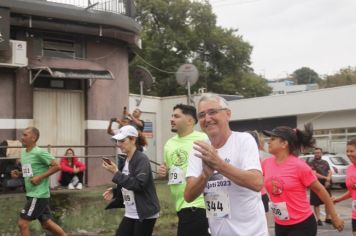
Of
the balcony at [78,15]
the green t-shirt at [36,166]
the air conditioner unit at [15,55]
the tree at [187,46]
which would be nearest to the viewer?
the green t-shirt at [36,166]

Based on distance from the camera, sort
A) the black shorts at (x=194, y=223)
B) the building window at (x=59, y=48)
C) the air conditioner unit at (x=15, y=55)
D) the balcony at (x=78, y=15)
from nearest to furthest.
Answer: the black shorts at (x=194, y=223)
the air conditioner unit at (x=15, y=55)
the balcony at (x=78, y=15)
the building window at (x=59, y=48)

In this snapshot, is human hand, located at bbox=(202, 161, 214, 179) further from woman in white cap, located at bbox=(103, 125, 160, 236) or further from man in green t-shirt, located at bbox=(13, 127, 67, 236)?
man in green t-shirt, located at bbox=(13, 127, 67, 236)

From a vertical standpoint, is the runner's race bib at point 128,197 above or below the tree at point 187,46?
below

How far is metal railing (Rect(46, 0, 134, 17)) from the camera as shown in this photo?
592 inches

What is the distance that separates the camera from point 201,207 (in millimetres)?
6008

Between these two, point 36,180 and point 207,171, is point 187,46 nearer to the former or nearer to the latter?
point 36,180

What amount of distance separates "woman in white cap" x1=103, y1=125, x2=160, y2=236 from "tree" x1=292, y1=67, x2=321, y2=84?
334 ft

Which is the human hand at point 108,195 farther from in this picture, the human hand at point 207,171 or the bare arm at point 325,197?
the human hand at point 207,171

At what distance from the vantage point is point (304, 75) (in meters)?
110

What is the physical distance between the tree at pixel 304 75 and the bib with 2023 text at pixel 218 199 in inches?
4086

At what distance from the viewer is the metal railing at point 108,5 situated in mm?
15039

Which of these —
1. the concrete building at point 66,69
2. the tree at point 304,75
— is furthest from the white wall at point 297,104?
the tree at point 304,75

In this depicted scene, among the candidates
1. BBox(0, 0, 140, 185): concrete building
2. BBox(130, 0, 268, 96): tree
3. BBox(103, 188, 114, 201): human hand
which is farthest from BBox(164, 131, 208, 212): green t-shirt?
BBox(130, 0, 268, 96): tree

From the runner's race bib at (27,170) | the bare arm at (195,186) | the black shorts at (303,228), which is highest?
the bare arm at (195,186)
